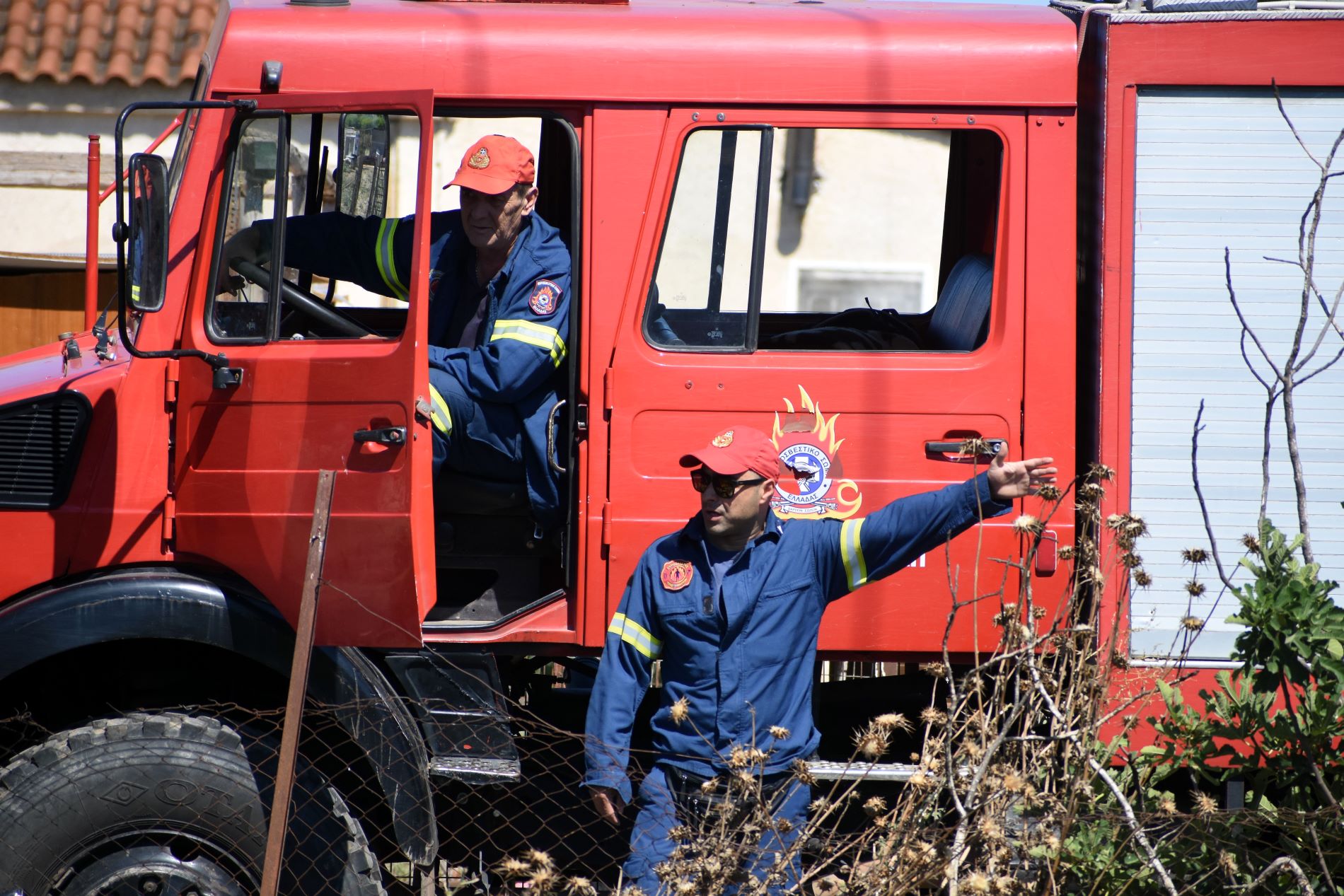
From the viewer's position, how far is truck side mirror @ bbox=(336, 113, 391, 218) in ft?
13.6

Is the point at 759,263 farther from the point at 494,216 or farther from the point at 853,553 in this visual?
the point at 853,553

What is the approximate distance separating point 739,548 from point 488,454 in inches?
35.3

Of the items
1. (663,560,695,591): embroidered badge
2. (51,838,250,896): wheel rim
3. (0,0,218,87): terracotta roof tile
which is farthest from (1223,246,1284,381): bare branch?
(0,0,218,87): terracotta roof tile

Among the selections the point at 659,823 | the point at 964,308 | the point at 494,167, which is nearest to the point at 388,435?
the point at 494,167

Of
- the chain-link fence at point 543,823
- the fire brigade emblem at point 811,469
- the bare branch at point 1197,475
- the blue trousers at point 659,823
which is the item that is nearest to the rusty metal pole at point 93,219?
the chain-link fence at point 543,823

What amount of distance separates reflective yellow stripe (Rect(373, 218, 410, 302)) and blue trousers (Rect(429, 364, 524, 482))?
1.14 ft

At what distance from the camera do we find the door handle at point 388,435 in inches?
137

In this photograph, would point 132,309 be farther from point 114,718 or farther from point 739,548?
point 739,548

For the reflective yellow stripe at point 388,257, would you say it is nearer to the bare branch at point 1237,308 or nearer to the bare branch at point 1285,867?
the bare branch at point 1237,308

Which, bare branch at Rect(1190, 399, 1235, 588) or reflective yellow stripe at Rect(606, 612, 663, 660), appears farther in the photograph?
bare branch at Rect(1190, 399, 1235, 588)

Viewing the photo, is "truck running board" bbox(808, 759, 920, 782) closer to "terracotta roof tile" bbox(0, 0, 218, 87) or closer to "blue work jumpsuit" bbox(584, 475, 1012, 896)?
"blue work jumpsuit" bbox(584, 475, 1012, 896)

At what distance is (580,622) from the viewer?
3.72 metres

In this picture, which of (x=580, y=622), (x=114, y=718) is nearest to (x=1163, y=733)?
(x=580, y=622)

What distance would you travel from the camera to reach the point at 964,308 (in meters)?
3.88
